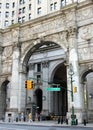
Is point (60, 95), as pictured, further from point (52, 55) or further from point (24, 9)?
point (24, 9)

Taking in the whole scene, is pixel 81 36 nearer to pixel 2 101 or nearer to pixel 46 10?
pixel 2 101

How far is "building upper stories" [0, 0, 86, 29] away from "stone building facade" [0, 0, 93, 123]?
1242cm

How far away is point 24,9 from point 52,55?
66.6 feet

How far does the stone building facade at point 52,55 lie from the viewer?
34406mm

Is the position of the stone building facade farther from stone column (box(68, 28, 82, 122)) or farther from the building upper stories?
the building upper stories

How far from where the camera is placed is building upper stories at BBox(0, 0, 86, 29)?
61.7m

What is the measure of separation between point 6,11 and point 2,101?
38277mm

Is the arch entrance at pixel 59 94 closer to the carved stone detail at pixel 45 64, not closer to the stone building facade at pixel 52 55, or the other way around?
the stone building facade at pixel 52 55

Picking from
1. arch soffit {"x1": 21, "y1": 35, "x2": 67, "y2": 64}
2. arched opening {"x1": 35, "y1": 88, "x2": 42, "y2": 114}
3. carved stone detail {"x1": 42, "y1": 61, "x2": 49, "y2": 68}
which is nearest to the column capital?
arch soffit {"x1": 21, "y1": 35, "x2": 67, "y2": 64}

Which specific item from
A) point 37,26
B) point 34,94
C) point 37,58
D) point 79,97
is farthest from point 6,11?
point 79,97

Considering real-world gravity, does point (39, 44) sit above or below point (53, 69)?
above

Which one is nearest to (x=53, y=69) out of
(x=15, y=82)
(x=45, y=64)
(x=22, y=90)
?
(x=45, y=64)

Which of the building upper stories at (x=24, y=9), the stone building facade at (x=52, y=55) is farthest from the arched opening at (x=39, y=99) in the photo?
the building upper stories at (x=24, y=9)

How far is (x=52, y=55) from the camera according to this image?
56.3 m
